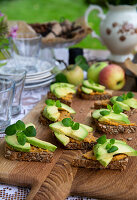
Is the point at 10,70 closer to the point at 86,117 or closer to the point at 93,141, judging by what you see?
the point at 86,117

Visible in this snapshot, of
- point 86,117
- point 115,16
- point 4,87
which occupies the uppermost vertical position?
point 115,16

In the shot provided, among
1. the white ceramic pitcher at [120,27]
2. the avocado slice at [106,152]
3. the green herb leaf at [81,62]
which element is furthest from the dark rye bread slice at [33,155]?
the white ceramic pitcher at [120,27]

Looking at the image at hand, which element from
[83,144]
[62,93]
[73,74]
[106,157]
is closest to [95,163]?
[106,157]

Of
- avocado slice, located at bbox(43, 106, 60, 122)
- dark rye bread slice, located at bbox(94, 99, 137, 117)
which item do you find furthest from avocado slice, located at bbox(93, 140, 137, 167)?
dark rye bread slice, located at bbox(94, 99, 137, 117)

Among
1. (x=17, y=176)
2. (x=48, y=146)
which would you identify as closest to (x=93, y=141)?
(x=48, y=146)

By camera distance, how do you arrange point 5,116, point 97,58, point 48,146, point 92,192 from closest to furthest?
point 92,192 → point 48,146 → point 5,116 → point 97,58

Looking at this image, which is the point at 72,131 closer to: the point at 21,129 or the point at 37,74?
the point at 21,129

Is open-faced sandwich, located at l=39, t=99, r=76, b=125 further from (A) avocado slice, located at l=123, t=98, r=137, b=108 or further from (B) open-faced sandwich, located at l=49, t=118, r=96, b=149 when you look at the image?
(A) avocado slice, located at l=123, t=98, r=137, b=108
